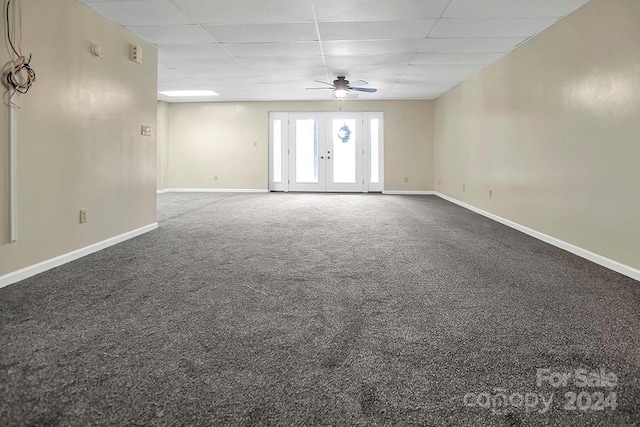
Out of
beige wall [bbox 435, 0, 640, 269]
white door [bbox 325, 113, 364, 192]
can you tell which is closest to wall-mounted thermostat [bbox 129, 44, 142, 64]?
beige wall [bbox 435, 0, 640, 269]

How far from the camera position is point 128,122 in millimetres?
4094

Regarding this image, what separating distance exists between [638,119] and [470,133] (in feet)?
13.0

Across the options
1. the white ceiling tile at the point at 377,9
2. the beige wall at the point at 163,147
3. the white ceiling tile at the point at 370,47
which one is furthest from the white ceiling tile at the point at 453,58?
the beige wall at the point at 163,147

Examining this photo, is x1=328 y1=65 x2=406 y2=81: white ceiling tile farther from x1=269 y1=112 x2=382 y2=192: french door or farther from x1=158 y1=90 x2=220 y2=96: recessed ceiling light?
x1=158 y1=90 x2=220 y2=96: recessed ceiling light

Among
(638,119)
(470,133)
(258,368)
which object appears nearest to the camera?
(258,368)

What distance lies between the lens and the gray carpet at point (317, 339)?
1243 mm

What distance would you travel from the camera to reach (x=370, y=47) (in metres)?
4.96

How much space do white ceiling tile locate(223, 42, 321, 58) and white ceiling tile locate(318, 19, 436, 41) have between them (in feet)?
1.37

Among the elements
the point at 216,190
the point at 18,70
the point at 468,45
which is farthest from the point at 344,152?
the point at 18,70

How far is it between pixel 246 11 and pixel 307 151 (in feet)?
20.1

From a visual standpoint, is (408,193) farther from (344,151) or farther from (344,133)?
(344,133)

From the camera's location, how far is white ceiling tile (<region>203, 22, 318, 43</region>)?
4.17 metres

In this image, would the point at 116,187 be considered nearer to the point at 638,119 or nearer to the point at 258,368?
the point at 258,368

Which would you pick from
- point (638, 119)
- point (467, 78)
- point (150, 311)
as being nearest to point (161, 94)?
point (467, 78)
